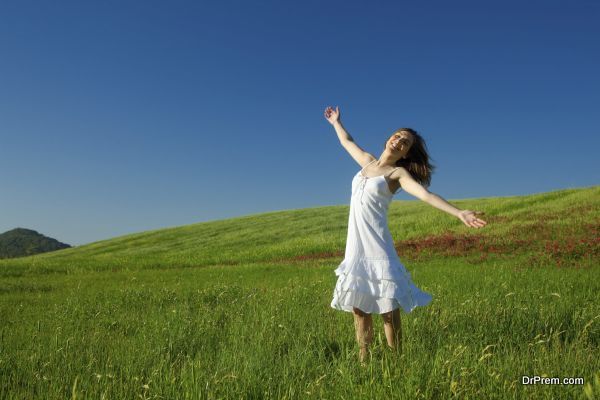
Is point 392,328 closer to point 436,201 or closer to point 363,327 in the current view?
point 363,327

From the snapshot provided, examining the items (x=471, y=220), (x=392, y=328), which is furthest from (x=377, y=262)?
(x=471, y=220)

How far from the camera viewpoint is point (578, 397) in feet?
12.8

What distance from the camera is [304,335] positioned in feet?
21.5

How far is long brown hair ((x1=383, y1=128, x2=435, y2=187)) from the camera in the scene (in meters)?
5.82

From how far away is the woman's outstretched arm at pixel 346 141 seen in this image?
A: 6215 millimetres

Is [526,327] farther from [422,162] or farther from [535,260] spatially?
[535,260]

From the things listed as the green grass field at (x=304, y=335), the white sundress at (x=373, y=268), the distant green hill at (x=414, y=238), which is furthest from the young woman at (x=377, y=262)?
the distant green hill at (x=414, y=238)

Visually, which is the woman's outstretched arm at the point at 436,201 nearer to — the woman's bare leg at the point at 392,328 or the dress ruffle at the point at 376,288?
the dress ruffle at the point at 376,288

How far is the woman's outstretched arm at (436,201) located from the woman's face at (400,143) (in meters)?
0.29

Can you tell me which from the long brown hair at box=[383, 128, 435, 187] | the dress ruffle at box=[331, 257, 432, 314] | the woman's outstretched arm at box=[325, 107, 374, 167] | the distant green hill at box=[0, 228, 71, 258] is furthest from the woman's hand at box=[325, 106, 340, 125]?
the distant green hill at box=[0, 228, 71, 258]

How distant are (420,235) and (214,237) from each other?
2015cm

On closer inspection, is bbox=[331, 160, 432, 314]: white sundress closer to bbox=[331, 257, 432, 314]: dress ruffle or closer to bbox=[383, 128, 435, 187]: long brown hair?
bbox=[331, 257, 432, 314]: dress ruffle

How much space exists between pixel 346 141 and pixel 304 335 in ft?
9.18

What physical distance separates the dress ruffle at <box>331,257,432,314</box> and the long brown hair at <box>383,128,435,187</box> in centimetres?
120
